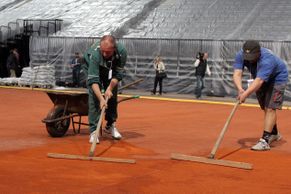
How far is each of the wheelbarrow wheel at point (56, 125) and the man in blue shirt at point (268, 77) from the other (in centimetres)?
301

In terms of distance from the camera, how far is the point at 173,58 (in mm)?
25188

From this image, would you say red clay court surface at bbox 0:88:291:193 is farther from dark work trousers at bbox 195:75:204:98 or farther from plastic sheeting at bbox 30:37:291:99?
plastic sheeting at bbox 30:37:291:99

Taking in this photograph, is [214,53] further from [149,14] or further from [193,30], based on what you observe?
[149,14]

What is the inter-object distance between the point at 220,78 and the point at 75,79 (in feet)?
24.3

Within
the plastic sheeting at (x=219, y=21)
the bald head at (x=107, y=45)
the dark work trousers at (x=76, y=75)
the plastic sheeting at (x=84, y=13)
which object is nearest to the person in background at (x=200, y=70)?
the plastic sheeting at (x=219, y=21)

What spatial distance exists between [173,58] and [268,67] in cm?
1699

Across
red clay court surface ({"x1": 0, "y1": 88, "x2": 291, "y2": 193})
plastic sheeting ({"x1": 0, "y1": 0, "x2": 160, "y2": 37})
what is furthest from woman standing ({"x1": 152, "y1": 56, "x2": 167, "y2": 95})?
red clay court surface ({"x1": 0, "y1": 88, "x2": 291, "y2": 193})

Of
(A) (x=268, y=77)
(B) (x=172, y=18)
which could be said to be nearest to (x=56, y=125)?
(A) (x=268, y=77)

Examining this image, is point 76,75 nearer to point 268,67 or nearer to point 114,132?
point 114,132

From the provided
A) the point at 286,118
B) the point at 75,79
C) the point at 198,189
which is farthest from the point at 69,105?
the point at 75,79

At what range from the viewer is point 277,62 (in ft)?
28.1

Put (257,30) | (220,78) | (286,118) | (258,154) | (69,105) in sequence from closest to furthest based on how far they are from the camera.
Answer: (258,154)
(69,105)
(286,118)
(220,78)
(257,30)

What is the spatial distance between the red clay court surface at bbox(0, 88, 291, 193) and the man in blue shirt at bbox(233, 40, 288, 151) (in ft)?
1.32

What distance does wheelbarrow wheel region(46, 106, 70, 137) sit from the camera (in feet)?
30.7
